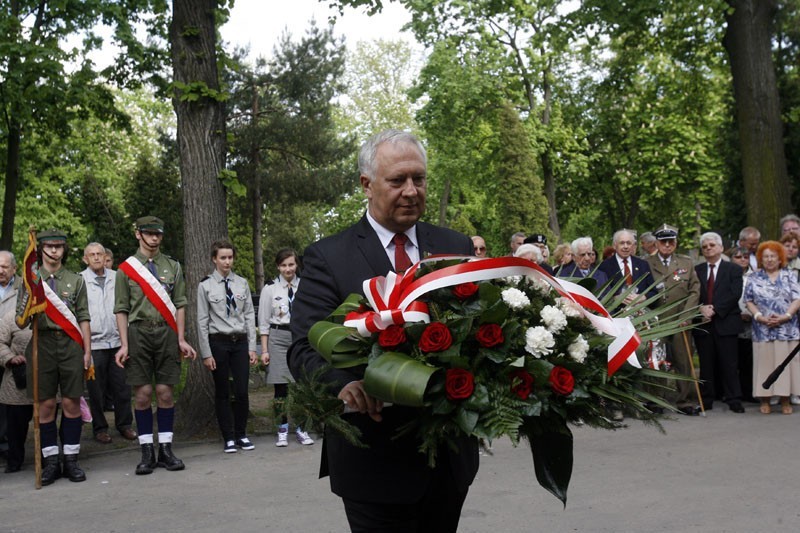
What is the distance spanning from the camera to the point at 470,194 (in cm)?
4559

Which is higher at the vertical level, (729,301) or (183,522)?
(729,301)

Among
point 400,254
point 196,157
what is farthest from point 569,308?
point 196,157

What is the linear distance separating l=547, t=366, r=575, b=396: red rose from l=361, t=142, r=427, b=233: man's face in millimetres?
773

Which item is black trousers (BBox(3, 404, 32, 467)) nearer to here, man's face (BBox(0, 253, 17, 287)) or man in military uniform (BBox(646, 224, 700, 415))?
man's face (BBox(0, 253, 17, 287))

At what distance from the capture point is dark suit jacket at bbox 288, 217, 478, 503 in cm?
293

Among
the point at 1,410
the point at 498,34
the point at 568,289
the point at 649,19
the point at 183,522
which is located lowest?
the point at 183,522

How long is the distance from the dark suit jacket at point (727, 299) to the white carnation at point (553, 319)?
9.43 meters

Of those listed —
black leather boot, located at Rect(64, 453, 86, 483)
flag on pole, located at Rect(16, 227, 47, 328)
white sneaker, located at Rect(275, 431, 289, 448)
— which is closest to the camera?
flag on pole, located at Rect(16, 227, 47, 328)

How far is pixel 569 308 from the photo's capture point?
9.12 feet

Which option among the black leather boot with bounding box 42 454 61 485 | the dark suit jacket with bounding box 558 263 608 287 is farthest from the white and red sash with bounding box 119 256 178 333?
the dark suit jacket with bounding box 558 263 608 287

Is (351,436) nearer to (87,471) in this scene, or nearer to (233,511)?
(233,511)

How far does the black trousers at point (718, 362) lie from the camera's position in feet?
37.4

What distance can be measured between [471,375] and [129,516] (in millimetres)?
4805

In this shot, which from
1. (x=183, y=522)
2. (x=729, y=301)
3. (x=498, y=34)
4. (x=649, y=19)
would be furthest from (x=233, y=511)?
(x=498, y=34)
